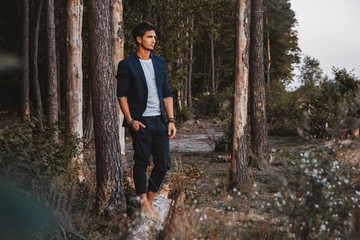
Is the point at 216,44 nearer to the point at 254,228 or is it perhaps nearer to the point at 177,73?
the point at 177,73

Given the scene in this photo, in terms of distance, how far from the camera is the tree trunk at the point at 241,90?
7.37m

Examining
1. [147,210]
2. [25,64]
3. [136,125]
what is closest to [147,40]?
[136,125]

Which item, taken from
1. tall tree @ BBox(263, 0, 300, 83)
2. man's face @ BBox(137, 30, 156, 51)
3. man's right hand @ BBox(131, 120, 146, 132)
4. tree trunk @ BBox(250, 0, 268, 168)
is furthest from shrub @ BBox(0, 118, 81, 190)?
tall tree @ BBox(263, 0, 300, 83)

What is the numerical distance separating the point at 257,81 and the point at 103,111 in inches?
203

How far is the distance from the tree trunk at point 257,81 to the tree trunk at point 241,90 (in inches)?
52.7

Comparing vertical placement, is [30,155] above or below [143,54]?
below

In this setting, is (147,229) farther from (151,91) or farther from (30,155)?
(30,155)

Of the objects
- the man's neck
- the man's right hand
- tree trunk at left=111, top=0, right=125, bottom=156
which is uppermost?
tree trunk at left=111, top=0, right=125, bottom=156

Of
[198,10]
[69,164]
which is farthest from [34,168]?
[198,10]

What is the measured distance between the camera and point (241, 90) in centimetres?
742

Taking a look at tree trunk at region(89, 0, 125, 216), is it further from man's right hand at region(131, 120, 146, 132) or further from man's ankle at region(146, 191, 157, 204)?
man's right hand at region(131, 120, 146, 132)

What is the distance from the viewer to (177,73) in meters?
20.8

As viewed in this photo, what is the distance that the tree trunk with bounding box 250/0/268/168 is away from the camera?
29.5ft

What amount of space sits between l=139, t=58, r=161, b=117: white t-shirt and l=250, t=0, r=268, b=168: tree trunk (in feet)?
15.4
